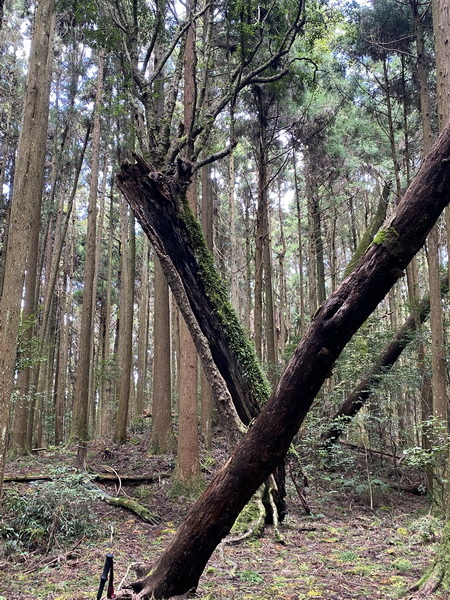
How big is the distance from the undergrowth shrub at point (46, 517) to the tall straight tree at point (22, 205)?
1.71 meters

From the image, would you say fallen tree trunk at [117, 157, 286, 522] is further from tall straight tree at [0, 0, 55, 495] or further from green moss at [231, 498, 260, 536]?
green moss at [231, 498, 260, 536]

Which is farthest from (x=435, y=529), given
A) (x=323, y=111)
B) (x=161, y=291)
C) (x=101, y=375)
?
(x=101, y=375)

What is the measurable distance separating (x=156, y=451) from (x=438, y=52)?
33.3ft

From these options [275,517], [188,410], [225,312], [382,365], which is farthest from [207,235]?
[275,517]

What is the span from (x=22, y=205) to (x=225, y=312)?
→ 2.69m

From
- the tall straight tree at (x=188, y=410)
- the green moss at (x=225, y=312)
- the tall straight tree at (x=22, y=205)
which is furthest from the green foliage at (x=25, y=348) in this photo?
the green moss at (x=225, y=312)

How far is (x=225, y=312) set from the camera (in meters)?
4.62

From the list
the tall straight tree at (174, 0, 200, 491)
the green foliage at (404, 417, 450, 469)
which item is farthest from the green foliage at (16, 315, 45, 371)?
the green foliage at (404, 417, 450, 469)

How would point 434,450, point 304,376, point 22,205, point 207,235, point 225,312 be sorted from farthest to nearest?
point 207,235, point 434,450, point 22,205, point 225,312, point 304,376

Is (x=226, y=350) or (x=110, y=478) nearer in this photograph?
(x=226, y=350)

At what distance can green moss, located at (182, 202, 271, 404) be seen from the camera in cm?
445

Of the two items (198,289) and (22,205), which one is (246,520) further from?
(22,205)

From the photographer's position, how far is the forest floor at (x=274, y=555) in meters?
4.10

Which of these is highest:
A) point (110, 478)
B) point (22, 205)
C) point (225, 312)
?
point (22, 205)
